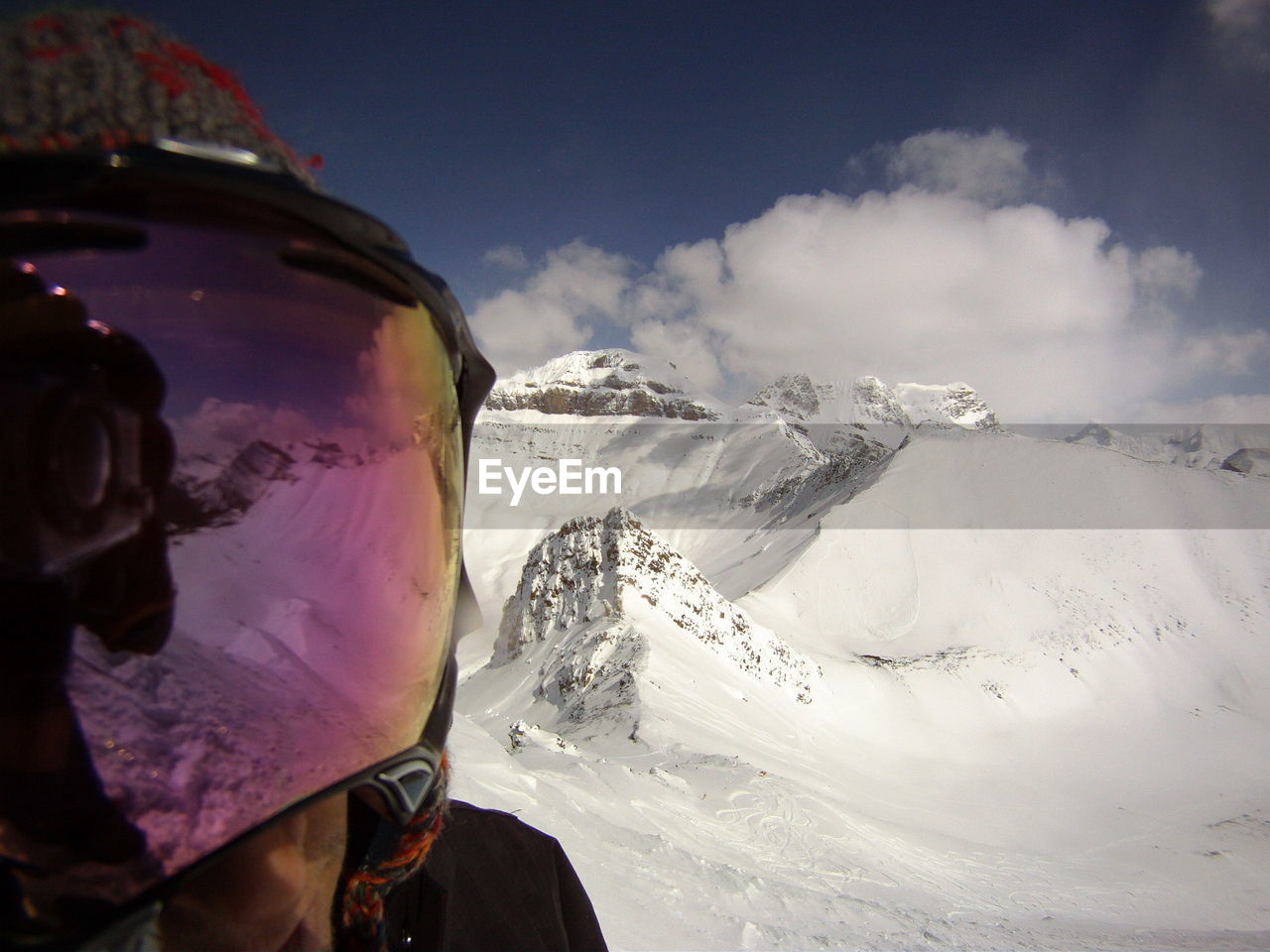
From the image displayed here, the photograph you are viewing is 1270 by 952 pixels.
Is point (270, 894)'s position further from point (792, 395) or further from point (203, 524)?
point (792, 395)

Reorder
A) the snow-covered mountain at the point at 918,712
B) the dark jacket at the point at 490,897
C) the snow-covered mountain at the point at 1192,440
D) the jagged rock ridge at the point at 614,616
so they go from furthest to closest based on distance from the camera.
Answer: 1. the snow-covered mountain at the point at 1192,440
2. the jagged rock ridge at the point at 614,616
3. the snow-covered mountain at the point at 918,712
4. the dark jacket at the point at 490,897

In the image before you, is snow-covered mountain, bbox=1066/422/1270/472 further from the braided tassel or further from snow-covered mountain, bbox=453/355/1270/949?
the braided tassel

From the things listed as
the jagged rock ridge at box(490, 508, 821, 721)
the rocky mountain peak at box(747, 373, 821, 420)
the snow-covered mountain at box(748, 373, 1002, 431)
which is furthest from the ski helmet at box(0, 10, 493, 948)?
the rocky mountain peak at box(747, 373, 821, 420)

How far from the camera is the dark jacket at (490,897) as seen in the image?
1.15 metres

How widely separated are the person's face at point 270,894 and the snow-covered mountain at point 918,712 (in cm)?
266

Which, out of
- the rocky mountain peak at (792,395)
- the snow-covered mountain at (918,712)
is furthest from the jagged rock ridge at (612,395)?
the snow-covered mountain at (918,712)

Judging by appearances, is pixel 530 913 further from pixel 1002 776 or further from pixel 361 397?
pixel 1002 776

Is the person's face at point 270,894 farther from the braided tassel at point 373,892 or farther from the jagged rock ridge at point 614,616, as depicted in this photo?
the jagged rock ridge at point 614,616

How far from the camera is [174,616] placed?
0.79 m

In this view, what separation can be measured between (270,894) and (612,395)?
95984 mm

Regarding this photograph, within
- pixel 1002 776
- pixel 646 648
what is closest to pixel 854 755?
pixel 1002 776

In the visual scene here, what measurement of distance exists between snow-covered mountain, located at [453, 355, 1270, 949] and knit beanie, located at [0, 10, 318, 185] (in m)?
3.46

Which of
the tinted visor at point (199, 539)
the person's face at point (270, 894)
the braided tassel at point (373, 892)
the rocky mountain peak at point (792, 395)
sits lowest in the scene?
the braided tassel at point (373, 892)

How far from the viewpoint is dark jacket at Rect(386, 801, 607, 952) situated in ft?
3.78
